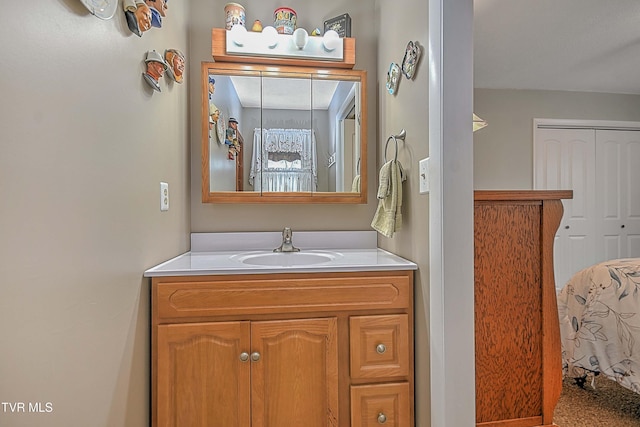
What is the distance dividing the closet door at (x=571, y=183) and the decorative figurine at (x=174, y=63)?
12.0 ft

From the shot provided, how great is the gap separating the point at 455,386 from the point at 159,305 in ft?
3.56

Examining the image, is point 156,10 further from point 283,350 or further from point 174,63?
point 283,350

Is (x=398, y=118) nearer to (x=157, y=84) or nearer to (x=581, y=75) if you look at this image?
(x=157, y=84)

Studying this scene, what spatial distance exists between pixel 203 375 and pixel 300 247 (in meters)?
0.82

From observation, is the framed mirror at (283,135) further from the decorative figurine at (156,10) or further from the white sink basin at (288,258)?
the decorative figurine at (156,10)

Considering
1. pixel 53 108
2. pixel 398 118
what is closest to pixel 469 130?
pixel 398 118

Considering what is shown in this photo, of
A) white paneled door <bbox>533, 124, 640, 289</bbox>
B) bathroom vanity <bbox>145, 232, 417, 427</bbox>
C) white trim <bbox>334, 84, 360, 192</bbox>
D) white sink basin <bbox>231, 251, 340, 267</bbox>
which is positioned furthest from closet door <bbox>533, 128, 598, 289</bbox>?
bathroom vanity <bbox>145, 232, 417, 427</bbox>

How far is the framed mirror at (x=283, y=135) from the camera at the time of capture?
172 centimetres

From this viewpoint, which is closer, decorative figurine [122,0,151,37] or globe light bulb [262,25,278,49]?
decorative figurine [122,0,151,37]

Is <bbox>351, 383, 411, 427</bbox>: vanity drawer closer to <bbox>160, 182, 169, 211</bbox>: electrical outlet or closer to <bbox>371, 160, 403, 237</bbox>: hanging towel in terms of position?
<bbox>371, 160, 403, 237</bbox>: hanging towel

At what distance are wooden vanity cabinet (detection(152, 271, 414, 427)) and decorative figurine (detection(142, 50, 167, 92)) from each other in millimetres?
728

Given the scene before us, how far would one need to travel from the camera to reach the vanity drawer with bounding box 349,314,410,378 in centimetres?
121

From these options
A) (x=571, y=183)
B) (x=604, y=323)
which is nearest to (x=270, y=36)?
(x=604, y=323)

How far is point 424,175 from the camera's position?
116cm
